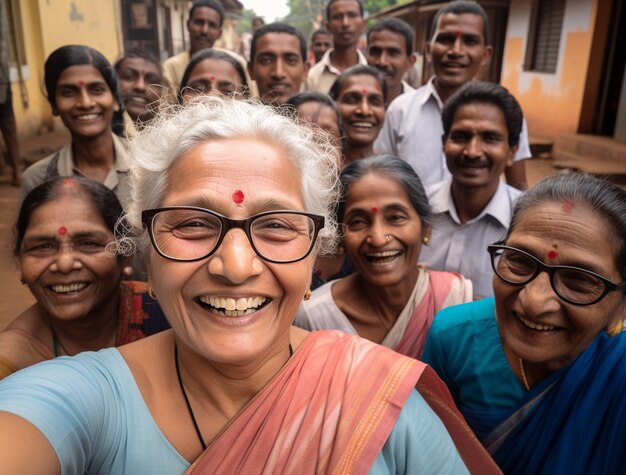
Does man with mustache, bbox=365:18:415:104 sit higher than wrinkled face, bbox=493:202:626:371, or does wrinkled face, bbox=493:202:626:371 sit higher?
man with mustache, bbox=365:18:415:104

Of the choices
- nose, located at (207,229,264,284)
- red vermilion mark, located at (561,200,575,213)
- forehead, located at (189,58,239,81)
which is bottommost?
nose, located at (207,229,264,284)

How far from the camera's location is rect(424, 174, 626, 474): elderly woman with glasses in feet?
5.18

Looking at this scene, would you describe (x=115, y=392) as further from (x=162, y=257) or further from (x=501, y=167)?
(x=501, y=167)

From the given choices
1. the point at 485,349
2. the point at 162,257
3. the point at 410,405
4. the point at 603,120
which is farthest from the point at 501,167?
the point at 603,120

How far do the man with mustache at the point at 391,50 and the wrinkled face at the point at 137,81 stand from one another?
2203 millimetres

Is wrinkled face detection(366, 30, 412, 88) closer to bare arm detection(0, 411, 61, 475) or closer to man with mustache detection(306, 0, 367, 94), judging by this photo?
man with mustache detection(306, 0, 367, 94)

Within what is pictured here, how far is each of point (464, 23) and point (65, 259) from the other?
3454 mm

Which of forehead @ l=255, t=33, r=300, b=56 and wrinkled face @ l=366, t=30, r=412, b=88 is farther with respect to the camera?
wrinkled face @ l=366, t=30, r=412, b=88

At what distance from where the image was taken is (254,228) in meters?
1.39

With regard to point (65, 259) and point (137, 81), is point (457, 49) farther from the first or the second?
point (65, 259)

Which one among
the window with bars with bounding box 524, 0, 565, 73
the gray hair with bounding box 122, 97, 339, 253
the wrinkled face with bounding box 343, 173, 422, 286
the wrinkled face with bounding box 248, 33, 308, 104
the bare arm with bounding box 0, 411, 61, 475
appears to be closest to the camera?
the bare arm with bounding box 0, 411, 61, 475

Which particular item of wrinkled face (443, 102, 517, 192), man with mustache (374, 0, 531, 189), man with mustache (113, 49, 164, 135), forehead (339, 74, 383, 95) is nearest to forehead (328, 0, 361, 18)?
man with mustache (374, 0, 531, 189)

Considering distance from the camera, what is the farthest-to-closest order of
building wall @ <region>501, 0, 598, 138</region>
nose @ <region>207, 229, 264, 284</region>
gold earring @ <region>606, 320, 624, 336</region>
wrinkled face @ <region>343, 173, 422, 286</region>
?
building wall @ <region>501, 0, 598, 138</region>
wrinkled face @ <region>343, 173, 422, 286</region>
gold earring @ <region>606, 320, 624, 336</region>
nose @ <region>207, 229, 264, 284</region>

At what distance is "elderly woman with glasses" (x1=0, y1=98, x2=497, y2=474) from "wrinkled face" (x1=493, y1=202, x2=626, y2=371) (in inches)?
14.9
